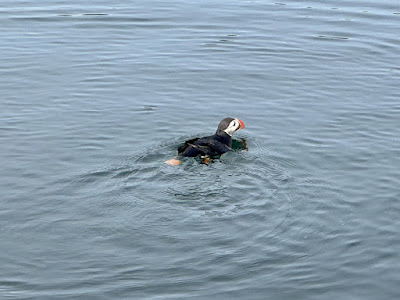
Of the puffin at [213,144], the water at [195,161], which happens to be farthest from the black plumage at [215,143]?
the water at [195,161]

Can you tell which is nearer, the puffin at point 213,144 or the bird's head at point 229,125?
the puffin at point 213,144

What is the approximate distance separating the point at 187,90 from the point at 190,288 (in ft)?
25.2

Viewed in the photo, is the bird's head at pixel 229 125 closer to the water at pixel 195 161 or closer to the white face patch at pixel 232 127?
the white face patch at pixel 232 127

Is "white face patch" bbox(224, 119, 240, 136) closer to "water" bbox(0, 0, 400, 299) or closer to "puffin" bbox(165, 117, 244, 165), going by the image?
"puffin" bbox(165, 117, 244, 165)

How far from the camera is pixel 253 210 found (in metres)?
9.95

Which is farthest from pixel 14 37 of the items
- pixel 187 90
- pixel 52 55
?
pixel 187 90

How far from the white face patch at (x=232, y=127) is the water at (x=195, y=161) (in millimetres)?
467

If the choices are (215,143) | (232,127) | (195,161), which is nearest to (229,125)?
(232,127)

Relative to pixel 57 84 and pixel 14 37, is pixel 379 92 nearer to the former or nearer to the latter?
pixel 57 84

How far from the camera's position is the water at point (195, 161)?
872 centimetres

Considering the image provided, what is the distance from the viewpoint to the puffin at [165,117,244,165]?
39.4 feet

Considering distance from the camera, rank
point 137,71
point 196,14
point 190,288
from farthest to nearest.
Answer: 1. point 196,14
2. point 137,71
3. point 190,288

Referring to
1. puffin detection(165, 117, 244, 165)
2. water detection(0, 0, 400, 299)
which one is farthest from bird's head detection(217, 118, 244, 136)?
water detection(0, 0, 400, 299)

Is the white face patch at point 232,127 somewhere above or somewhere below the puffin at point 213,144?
above
